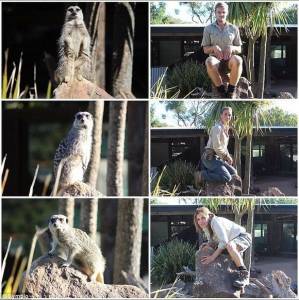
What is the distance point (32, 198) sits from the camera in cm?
5025

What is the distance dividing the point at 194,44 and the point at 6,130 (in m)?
1.65

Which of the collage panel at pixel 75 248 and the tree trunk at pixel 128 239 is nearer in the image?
the collage panel at pixel 75 248

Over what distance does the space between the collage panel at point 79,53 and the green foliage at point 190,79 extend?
0.25 meters

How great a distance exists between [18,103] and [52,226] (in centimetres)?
101

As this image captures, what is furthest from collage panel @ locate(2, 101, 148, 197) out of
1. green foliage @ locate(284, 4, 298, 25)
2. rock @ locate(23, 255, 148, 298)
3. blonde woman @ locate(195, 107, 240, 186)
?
green foliage @ locate(284, 4, 298, 25)

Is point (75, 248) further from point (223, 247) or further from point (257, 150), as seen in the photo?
point (257, 150)

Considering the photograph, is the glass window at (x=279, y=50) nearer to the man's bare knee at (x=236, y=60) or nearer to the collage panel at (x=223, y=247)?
the man's bare knee at (x=236, y=60)

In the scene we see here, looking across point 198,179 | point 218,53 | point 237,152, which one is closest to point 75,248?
point 198,179

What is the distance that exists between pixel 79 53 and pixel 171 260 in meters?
1.79

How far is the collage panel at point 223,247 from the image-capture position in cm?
5016

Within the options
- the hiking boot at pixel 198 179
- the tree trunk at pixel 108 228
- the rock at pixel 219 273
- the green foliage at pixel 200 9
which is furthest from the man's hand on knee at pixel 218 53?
the rock at pixel 219 273

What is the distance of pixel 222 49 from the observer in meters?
50.2

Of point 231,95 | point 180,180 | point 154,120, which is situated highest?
point 231,95

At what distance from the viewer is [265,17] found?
50.2 metres
